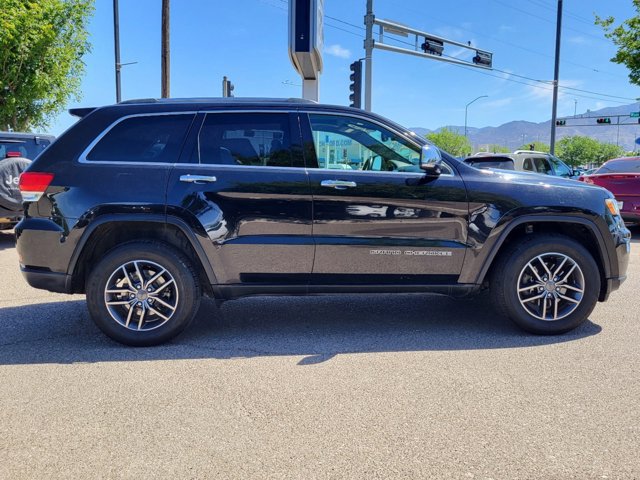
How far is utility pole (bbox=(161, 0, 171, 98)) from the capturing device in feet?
55.7

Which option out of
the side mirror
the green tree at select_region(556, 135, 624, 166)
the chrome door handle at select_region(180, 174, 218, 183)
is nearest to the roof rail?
the chrome door handle at select_region(180, 174, 218, 183)

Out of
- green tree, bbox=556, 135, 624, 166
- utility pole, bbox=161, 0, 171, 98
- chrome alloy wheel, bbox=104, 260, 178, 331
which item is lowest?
chrome alloy wheel, bbox=104, 260, 178, 331

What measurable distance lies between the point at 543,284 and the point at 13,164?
844 centimetres

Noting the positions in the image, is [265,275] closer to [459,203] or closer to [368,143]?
[368,143]

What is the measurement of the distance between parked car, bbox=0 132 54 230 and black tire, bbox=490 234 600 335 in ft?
25.9

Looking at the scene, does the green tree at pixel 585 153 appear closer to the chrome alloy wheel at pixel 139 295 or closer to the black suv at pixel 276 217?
the black suv at pixel 276 217

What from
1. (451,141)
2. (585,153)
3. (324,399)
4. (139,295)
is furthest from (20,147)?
(585,153)

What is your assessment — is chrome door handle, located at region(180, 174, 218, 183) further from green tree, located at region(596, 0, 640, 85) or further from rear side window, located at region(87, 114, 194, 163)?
green tree, located at region(596, 0, 640, 85)

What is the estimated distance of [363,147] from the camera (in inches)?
174

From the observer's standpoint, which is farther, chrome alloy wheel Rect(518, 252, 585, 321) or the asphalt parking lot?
chrome alloy wheel Rect(518, 252, 585, 321)

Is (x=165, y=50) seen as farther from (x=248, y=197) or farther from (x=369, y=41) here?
(x=248, y=197)

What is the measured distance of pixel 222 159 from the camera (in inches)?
167

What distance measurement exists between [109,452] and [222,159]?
2364 millimetres

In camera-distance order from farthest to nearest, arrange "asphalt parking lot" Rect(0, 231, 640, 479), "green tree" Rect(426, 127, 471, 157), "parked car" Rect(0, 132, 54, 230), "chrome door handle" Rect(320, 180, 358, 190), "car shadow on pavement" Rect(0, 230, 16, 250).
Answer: "green tree" Rect(426, 127, 471, 157), "car shadow on pavement" Rect(0, 230, 16, 250), "parked car" Rect(0, 132, 54, 230), "chrome door handle" Rect(320, 180, 358, 190), "asphalt parking lot" Rect(0, 231, 640, 479)
